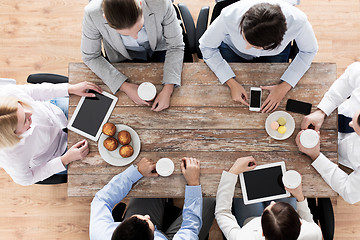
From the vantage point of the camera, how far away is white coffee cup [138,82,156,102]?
1709mm

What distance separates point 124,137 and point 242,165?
672 mm

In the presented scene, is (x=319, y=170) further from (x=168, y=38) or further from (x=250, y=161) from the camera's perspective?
(x=168, y=38)

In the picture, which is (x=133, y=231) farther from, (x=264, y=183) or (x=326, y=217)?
(x=326, y=217)

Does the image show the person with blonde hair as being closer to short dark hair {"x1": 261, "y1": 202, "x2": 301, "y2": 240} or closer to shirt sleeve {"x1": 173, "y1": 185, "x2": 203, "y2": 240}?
shirt sleeve {"x1": 173, "y1": 185, "x2": 203, "y2": 240}

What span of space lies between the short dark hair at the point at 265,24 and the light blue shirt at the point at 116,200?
848 mm

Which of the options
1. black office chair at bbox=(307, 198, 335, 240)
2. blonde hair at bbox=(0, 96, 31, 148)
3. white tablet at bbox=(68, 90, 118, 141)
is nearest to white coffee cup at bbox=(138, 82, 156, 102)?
white tablet at bbox=(68, 90, 118, 141)

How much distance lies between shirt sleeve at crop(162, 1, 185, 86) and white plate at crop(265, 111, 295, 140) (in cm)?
56

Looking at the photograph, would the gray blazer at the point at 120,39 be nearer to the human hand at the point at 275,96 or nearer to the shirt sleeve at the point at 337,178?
the human hand at the point at 275,96

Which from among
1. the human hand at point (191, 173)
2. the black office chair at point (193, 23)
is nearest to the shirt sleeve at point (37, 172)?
the human hand at point (191, 173)

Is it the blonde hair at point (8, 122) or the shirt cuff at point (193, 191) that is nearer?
the blonde hair at point (8, 122)

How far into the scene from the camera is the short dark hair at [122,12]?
1363 mm

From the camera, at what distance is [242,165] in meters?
1.67

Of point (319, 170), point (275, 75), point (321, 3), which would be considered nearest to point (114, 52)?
point (275, 75)

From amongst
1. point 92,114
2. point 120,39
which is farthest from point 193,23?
point 92,114
